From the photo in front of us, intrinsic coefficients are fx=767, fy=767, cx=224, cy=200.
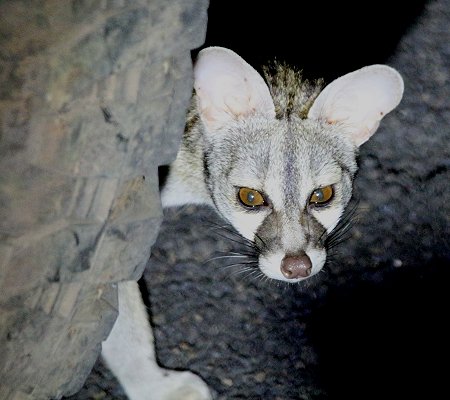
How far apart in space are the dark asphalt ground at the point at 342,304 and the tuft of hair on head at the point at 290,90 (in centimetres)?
60

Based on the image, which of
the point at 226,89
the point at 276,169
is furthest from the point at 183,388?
the point at 226,89

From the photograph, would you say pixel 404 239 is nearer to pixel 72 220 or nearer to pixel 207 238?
pixel 207 238

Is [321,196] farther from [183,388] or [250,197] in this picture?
[183,388]

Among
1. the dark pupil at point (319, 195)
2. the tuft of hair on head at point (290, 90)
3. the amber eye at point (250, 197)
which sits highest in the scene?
the tuft of hair on head at point (290, 90)

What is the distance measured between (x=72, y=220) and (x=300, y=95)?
1.79 m

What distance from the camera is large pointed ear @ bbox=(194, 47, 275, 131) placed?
10.4 ft

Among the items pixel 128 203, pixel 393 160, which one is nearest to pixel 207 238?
pixel 393 160

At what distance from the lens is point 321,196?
349cm

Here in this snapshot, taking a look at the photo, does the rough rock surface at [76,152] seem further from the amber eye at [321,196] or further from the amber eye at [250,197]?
the amber eye at [321,196]

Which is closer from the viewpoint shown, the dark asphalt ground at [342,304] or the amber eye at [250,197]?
the dark asphalt ground at [342,304]

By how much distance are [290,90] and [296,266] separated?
0.89 m

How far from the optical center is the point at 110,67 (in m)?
2.04

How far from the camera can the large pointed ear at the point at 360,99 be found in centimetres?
332

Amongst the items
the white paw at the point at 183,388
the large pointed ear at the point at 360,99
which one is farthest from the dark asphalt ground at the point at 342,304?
the large pointed ear at the point at 360,99
